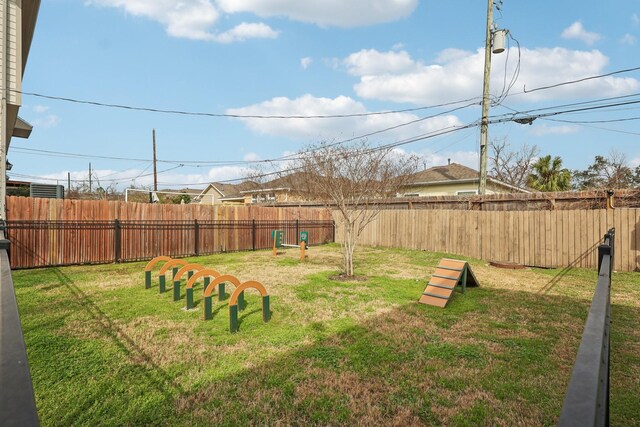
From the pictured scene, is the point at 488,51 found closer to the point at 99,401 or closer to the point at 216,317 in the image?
the point at 216,317

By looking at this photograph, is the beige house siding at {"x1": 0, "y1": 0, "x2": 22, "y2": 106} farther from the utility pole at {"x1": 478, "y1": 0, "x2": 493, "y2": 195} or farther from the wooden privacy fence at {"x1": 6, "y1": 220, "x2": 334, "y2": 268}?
the utility pole at {"x1": 478, "y1": 0, "x2": 493, "y2": 195}

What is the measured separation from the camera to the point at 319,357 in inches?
154

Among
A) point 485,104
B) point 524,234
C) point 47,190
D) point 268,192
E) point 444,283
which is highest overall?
point 485,104

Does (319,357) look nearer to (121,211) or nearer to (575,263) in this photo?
(575,263)

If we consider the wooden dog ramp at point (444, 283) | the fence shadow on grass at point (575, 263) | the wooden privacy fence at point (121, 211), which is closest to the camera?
the wooden dog ramp at point (444, 283)

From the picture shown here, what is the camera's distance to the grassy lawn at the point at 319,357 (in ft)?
9.42

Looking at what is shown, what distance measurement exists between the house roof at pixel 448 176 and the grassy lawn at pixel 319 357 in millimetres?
14746

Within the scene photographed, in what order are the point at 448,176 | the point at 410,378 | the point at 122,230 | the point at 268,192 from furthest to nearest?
1. the point at 268,192
2. the point at 448,176
3. the point at 122,230
4. the point at 410,378

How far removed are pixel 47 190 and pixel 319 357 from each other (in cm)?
1238

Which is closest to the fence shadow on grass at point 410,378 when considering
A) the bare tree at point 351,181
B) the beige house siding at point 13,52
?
the bare tree at point 351,181

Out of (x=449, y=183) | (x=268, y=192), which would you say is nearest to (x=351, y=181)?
(x=449, y=183)

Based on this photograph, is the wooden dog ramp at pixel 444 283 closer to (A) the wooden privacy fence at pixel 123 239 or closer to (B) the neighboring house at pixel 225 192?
(A) the wooden privacy fence at pixel 123 239

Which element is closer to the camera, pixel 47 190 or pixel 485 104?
pixel 47 190

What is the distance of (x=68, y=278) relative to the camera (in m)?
8.34
